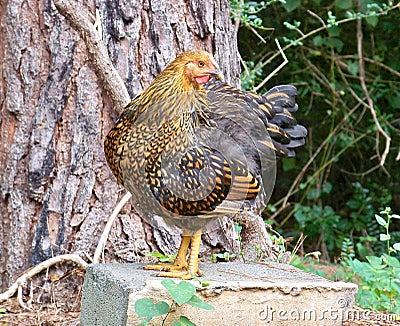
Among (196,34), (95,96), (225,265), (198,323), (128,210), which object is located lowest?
(198,323)

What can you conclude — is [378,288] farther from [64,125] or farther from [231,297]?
[64,125]

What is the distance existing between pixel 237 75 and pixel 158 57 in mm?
555

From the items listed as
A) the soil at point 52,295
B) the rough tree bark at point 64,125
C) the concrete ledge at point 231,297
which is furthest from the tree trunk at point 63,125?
the concrete ledge at point 231,297

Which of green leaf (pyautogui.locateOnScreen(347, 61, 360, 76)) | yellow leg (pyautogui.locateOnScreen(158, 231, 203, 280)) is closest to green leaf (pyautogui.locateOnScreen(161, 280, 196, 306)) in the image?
yellow leg (pyautogui.locateOnScreen(158, 231, 203, 280))

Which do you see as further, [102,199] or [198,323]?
[102,199]

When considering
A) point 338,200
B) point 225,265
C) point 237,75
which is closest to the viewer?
point 225,265

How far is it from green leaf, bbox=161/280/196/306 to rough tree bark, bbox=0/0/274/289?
1267mm

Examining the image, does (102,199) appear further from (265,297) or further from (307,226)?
(307,226)

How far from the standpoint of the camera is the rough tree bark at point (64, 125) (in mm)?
3725

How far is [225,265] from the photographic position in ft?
10.8

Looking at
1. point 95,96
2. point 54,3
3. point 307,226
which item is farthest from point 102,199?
point 307,226

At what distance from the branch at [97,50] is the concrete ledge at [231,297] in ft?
3.29

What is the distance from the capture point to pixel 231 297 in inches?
110

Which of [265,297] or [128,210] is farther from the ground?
[128,210]
